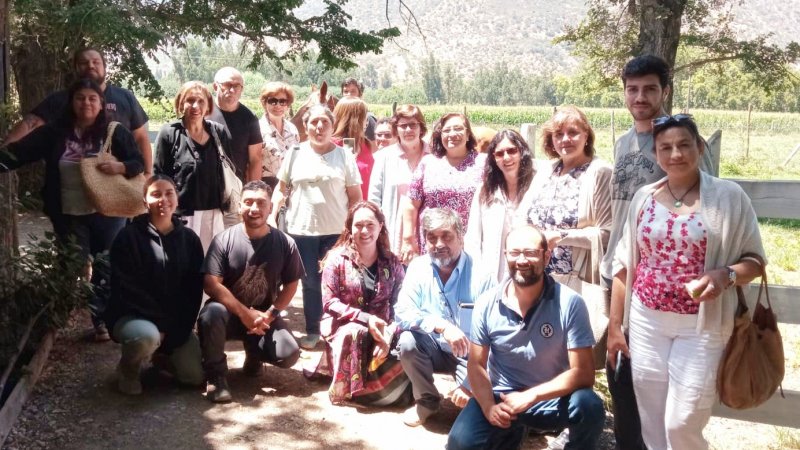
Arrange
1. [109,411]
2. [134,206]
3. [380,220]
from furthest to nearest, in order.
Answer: [134,206], [380,220], [109,411]

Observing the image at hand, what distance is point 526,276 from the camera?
310 cm

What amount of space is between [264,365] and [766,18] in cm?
13642

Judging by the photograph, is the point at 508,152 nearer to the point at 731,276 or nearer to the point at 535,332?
the point at 535,332

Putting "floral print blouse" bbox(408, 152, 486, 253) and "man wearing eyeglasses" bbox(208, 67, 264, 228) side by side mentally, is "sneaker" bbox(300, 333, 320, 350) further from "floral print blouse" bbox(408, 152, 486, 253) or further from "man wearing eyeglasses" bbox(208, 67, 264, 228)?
"floral print blouse" bbox(408, 152, 486, 253)

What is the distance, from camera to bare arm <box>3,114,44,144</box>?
4.45m

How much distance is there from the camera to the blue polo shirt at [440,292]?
12.7ft

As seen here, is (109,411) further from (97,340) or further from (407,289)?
(407,289)

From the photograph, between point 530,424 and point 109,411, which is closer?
point 530,424

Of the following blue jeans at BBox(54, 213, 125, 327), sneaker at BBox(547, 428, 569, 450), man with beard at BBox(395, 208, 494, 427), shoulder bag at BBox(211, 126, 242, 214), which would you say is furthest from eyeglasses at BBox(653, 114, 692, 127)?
blue jeans at BBox(54, 213, 125, 327)

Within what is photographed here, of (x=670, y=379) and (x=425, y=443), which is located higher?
(x=670, y=379)

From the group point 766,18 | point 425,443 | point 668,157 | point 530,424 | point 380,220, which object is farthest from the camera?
point 766,18

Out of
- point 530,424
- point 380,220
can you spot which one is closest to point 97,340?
point 380,220

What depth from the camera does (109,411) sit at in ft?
13.2

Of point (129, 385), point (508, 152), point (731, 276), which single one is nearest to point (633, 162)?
point (731, 276)
